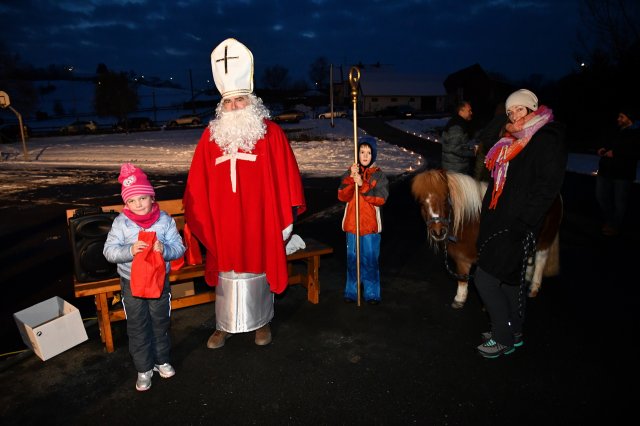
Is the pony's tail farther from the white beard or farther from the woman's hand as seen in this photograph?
the woman's hand

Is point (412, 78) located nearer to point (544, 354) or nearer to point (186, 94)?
point (544, 354)

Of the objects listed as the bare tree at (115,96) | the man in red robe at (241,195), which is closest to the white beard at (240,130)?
the man in red robe at (241,195)

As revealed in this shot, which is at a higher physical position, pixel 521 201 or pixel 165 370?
pixel 521 201

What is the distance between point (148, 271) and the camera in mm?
3180

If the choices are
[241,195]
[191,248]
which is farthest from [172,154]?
[241,195]

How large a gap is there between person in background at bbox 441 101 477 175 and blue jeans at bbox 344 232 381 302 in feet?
11.6

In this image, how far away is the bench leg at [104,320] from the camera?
12.8ft

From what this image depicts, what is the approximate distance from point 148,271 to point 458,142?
6044 millimetres

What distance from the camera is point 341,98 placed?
236 feet

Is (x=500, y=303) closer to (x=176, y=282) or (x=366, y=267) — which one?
(x=366, y=267)

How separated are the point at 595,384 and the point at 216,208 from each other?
142 inches

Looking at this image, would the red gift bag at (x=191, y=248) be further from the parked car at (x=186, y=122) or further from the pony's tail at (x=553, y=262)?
the parked car at (x=186, y=122)

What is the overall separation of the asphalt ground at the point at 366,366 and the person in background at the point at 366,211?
291mm

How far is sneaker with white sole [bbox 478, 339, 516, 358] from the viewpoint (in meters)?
3.83
